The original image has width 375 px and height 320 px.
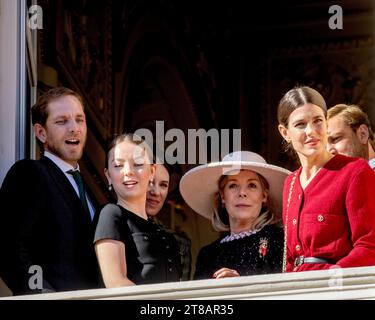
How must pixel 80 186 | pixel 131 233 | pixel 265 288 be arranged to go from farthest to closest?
pixel 80 186 < pixel 131 233 < pixel 265 288

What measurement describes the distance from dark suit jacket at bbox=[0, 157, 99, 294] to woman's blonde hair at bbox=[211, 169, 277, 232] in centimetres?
48

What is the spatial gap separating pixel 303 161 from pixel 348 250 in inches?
14.2

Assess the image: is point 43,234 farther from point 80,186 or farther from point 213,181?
point 213,181

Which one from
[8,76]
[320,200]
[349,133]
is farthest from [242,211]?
[8,76]

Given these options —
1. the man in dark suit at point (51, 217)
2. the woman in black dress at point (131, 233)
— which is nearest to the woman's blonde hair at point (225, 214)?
the woman in black dress at point (131, 233)

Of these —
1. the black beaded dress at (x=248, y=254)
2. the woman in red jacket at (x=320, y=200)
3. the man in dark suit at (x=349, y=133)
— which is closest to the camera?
the woman in red jacket at (x=320, y=200)

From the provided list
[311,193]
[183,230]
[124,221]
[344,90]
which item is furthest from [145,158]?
[344,90]

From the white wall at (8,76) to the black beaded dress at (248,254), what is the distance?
852 mm

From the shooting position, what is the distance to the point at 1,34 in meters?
5.68

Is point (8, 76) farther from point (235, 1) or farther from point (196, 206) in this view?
point (235, 1)

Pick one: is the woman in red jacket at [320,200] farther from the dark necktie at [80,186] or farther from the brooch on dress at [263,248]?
the dark necktie at [80,186]

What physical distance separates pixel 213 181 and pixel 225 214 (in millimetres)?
156

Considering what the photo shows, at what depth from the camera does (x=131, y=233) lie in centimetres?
513

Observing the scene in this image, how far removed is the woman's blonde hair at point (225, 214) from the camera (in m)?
5.31
